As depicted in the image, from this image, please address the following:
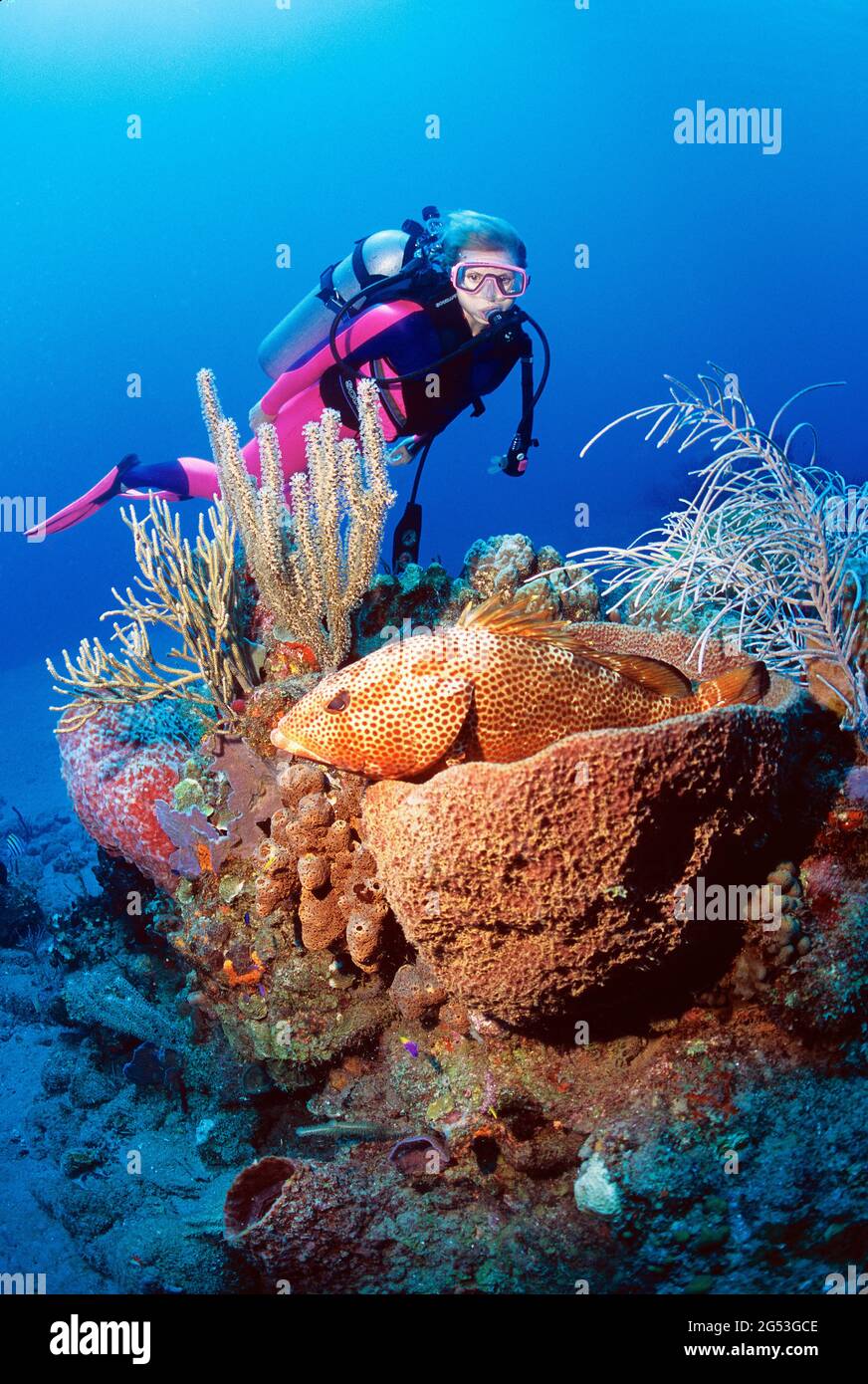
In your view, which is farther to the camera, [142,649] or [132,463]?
[132,463]

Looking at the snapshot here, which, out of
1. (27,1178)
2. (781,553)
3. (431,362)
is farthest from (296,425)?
(27,1178)

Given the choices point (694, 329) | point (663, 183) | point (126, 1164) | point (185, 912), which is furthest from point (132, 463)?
point (663, 183)

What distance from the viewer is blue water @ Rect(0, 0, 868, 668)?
63781 mm

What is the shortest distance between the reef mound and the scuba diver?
11.1ft

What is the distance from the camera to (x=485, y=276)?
5.27 meters

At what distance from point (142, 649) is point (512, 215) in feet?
321

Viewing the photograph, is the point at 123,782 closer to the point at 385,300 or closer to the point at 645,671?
the point at 645,671

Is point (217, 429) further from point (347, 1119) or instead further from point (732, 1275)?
point (732, 1275)

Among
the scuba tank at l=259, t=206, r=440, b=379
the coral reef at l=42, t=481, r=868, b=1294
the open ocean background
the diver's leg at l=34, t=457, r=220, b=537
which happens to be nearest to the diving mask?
the scuba tank at l=259, t=206, r=440, b=379

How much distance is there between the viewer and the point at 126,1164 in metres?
4.00

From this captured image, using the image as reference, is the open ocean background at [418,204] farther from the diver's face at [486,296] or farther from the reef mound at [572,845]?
the reef mound at [572,845]

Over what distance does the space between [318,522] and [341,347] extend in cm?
223

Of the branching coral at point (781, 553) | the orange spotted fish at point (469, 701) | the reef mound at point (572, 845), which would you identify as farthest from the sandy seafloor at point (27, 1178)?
the branching coral at point (781, 553)

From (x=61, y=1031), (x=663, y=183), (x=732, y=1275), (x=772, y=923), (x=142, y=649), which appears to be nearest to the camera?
(x=732, y=1275)
